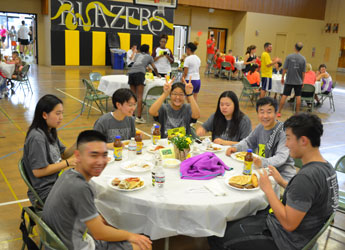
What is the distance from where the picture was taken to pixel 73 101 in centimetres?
920

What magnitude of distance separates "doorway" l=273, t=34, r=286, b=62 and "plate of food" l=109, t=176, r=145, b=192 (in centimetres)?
2271

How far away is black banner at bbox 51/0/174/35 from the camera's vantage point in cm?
1577

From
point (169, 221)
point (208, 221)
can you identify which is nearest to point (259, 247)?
point (208, 221)

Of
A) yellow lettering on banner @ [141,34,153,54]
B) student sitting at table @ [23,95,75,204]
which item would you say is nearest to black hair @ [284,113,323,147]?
student sitting at table @ [23,95,75,204]

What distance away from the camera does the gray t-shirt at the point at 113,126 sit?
137 inches

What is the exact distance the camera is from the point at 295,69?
8.32 m

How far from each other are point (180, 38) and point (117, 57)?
6153 millimetres

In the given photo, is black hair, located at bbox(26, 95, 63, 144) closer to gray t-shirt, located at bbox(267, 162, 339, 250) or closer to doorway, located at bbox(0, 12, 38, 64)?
gray t-shirt, located at bbox(267, 162, 339, 250)

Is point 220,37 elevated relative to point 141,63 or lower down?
elevated

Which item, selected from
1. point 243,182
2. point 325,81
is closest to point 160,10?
point 325,81

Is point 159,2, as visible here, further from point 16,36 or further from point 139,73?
point 16,36

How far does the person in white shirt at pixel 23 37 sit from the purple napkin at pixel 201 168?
1779 cm

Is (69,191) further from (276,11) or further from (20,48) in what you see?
(276,11)

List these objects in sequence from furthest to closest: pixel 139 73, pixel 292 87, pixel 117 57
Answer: pixel 117 57
pixel 292 87
pixel 139 73
